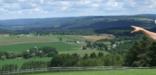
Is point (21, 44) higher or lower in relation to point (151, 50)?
lower

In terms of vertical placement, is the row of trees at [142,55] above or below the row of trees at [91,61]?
above

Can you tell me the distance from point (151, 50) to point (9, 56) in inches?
2947

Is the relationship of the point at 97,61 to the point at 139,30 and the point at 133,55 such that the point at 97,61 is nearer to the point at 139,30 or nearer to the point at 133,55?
the point at 133,55

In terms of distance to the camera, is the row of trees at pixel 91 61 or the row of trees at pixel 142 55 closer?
the row of trees at pixel 142 55

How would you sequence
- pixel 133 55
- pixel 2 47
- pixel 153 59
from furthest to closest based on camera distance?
pixel 2 47
pixel 133 55
pixel 153 59

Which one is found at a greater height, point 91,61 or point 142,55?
point 142,55

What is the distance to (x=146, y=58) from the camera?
58594mm

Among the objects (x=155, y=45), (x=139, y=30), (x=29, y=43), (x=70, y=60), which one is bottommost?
(x=29, y=43)

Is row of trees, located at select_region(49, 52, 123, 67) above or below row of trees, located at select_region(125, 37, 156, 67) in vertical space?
below

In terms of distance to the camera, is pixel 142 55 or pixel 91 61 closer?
pixel 142 55

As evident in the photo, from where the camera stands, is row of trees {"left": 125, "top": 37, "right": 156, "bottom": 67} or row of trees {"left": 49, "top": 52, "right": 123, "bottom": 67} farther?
row of trees {"left": 49, "top": 52, "right": 123, "bottom": 67}

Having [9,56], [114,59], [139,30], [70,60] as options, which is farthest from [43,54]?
[139,30]

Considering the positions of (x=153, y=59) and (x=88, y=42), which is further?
(x=88, y=42)

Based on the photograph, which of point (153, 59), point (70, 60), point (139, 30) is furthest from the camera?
point (70, 60)
